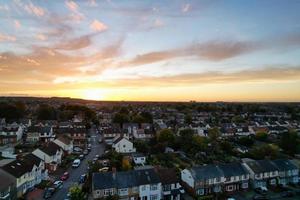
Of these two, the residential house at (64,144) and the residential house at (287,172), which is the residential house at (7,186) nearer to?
the residential house at (64,144)

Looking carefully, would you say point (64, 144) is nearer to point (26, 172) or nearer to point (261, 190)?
point (26, 172)

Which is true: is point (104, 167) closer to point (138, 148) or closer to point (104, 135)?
point (138, 148)

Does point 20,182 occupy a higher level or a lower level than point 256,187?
higher

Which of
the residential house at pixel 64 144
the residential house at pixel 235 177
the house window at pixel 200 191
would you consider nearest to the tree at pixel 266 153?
the residential house at pixel 235 177

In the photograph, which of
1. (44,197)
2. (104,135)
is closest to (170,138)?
(104,135)

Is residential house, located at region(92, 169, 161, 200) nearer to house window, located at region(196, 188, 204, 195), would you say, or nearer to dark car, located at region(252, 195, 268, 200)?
house window, located at region(196, 188, 204, 195)

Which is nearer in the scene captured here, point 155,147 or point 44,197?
point 44,197

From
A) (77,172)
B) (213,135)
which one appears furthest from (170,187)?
(213,135)

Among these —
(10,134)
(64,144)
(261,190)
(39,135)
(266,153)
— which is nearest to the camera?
(261,190)
